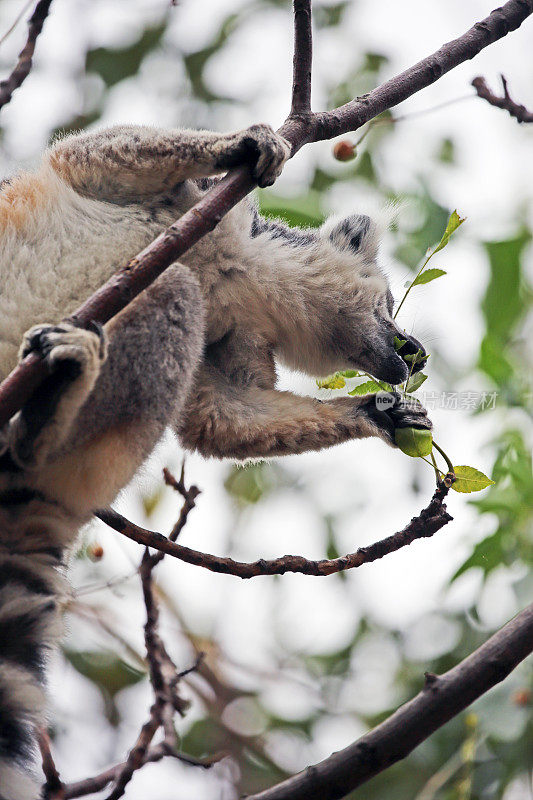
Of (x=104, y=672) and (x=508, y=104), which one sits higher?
(x=508, y=104)

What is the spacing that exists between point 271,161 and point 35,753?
2.87 metres

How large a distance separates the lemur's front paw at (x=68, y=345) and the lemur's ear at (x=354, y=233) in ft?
8.37

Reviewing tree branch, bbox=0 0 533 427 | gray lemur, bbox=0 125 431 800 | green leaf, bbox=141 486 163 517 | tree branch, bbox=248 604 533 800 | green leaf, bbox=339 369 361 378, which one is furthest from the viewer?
green leaf, bbox=141 486 163 517

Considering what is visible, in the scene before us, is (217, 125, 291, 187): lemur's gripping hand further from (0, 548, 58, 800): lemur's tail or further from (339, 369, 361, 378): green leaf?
(0, 548, 58, 800): lemur's tail

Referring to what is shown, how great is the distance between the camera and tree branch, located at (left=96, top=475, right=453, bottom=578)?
12.3 ft

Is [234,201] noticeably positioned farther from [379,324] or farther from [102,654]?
[102,654]

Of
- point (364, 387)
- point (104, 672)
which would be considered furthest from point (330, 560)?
point (104, 672)

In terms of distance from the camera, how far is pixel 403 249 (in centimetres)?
639

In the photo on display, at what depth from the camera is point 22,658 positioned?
147 inches

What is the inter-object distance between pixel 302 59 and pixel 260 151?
61 cm

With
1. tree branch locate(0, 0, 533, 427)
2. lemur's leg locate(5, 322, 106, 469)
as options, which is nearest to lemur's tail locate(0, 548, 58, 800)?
lemur's leg locate(5, 322, 106, 469)

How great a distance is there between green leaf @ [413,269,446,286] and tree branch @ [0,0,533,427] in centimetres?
79

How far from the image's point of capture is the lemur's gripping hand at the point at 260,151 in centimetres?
378

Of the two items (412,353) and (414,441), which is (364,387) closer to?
(414,441)
